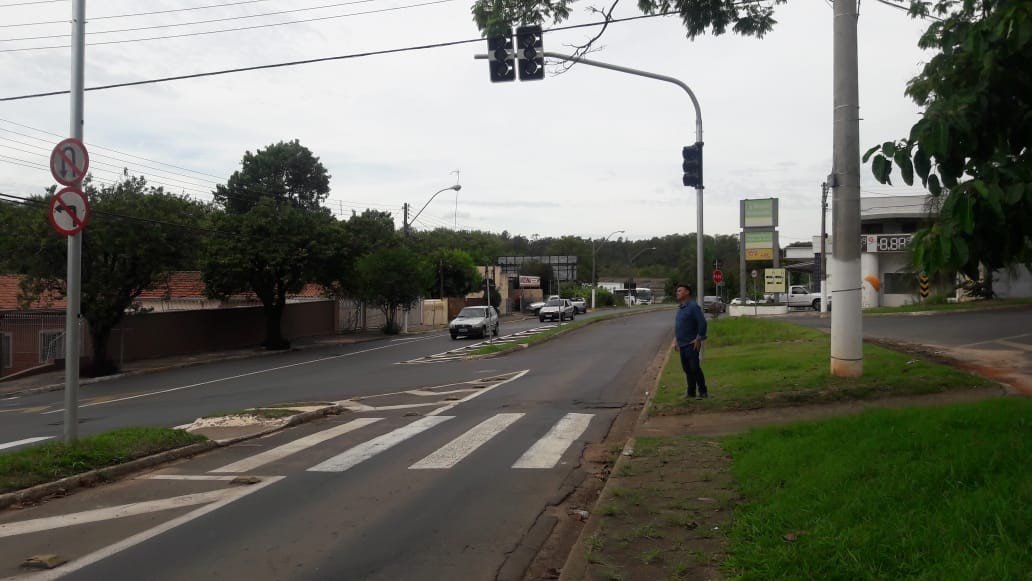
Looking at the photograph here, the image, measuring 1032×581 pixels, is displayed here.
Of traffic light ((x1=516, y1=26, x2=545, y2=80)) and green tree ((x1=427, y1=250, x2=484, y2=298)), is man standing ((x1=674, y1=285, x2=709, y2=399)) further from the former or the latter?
green tree ((x1=427, y1=250, x2=484, y2=298))

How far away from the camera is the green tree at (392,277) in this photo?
135ft

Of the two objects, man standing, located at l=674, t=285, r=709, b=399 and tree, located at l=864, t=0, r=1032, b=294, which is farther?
man standing, located at l=674, t=285, r=709, b=399

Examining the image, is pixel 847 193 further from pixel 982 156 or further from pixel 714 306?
pixel 714 306

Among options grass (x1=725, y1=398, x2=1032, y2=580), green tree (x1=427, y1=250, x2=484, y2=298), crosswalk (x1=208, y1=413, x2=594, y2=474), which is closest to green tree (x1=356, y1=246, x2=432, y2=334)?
green tree (x1=427, y1=250, x2=484, y2=298)

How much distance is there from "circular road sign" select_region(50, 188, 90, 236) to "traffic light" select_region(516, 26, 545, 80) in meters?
6.62

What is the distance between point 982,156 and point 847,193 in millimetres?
6750

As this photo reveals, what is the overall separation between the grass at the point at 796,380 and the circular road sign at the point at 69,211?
7805 millimetres

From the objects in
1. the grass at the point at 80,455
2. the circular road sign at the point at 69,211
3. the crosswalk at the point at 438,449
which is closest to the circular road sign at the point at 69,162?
the circular road sign at the point at 69,211

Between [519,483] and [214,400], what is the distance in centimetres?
1149

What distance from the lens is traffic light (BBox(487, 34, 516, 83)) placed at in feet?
41.9

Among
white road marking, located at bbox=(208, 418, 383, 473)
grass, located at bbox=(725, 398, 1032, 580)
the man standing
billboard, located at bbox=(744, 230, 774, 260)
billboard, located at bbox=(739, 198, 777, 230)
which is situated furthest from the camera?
billboard, located at bbox=(744, 230, 774, 260)

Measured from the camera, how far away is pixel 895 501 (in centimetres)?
516

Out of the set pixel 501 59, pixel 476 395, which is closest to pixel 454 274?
pixel 476 395

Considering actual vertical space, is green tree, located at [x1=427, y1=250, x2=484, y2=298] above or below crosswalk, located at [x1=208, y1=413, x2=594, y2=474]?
above
